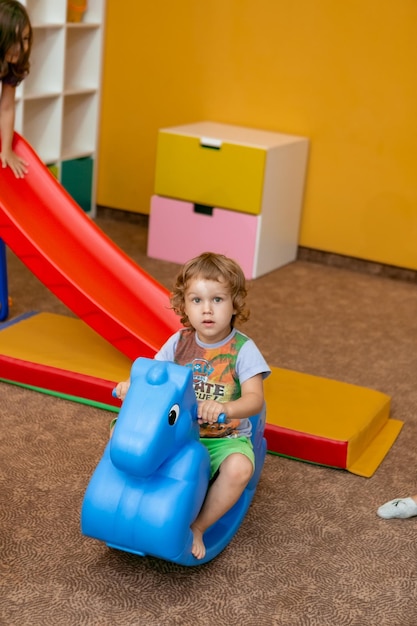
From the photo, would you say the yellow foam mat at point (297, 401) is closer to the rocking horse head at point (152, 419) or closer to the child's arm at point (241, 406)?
the child's arm at point (241, 406)

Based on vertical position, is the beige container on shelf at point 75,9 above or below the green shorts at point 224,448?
above

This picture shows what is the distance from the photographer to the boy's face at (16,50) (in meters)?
2.88

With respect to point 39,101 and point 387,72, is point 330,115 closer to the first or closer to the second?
point 387,72

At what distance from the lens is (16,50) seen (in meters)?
Answer: 2.89

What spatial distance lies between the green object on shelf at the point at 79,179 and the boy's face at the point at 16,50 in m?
1.46

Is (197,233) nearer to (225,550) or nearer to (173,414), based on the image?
(225,550)

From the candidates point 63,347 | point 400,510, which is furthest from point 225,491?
point 63,347

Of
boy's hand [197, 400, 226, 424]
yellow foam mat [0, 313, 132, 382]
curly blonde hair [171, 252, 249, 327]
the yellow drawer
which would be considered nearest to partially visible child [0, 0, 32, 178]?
yellow foam mat [0, 313, 132, 382]

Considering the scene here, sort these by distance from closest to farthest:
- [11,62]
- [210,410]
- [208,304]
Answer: [210,410] < [208,304] < [11,62]

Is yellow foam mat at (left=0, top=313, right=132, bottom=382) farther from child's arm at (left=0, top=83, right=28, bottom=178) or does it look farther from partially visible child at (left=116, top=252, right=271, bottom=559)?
partially visible child at (left=116, top=252, right=271, bottom=559)

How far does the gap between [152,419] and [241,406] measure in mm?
258

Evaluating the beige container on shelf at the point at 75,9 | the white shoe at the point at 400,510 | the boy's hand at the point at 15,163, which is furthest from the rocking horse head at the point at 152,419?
the beige container on shelf at the point at 75,9

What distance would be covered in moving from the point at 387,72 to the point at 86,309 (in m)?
2.01

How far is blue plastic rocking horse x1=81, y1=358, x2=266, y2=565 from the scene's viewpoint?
5.46ft
